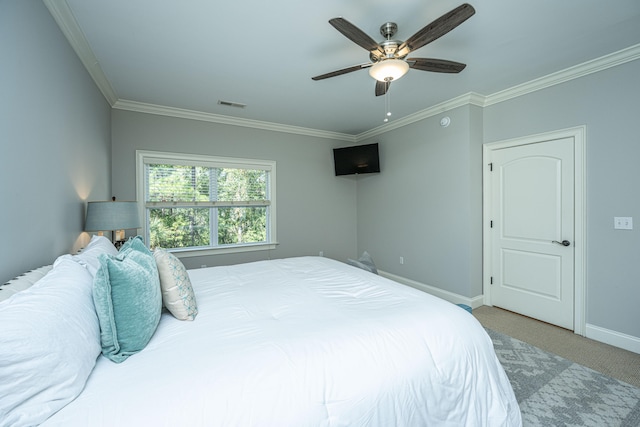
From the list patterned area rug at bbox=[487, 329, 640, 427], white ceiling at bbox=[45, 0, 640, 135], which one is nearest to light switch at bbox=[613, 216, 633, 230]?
patterned area rug at bbox=[487, 329, 640, 427]

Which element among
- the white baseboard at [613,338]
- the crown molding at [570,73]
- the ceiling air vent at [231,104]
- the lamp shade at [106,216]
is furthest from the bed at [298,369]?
the crown molding at [570,73]

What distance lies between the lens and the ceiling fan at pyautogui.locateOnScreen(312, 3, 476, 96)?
5.02 ft

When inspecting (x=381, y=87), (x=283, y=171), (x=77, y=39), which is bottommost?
(x=283, y=171)

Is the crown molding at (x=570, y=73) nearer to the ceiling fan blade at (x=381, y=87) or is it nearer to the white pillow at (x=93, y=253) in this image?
the ceiling fan blade at (x=381, y=87)

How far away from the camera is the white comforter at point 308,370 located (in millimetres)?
874

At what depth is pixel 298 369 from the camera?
1030 millimetres

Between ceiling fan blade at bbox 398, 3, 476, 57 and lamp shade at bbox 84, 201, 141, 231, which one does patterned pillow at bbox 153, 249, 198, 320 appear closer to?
lamp shade at bbox 84, 201, 141, 231

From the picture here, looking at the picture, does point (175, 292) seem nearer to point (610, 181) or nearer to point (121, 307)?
point (121, 307)

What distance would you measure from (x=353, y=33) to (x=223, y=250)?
3.30 meters

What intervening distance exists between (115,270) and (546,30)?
320 centimetres

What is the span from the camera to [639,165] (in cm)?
234

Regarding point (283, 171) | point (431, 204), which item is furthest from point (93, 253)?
point (431, 204)

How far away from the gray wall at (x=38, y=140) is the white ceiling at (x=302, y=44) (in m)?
0.34

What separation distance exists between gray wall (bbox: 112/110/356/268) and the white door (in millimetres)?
2415
